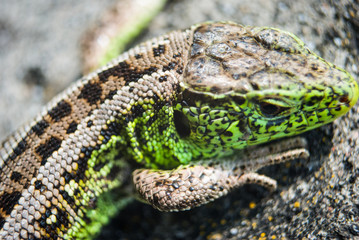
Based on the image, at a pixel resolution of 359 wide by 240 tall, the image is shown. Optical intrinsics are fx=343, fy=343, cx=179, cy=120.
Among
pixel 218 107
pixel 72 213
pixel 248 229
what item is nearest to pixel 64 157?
pixel 72 213

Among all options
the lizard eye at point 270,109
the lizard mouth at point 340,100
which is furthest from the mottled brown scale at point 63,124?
the lizard mouth at point 340,100

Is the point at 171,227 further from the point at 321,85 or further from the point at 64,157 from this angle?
the point at 321,85

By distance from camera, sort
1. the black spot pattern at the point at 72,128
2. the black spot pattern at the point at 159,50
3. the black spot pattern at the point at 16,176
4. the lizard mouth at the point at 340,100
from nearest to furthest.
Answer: the lizard mouth at the point at 340,100 → the black spot pattern at the point at 16,176 → the black spot pattern at the point at 72,128 → the black spot pattern at the point at 159,50

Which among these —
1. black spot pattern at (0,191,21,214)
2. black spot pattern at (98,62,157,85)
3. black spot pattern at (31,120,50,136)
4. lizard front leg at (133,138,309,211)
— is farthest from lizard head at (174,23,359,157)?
black spot pattern at (0,191,21,214)

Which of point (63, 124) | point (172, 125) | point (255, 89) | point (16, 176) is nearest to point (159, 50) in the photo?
point (172, 125)

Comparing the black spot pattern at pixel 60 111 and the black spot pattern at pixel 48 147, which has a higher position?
the black spot pattern at pixel 60 111

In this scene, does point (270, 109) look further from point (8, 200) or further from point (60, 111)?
point (8, 200)

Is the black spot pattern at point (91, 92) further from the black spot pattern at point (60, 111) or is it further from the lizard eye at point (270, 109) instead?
the lizard eye at point (270, 109)

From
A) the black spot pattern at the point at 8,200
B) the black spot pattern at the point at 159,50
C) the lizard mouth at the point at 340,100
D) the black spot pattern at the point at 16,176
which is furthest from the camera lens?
the black spot pattern at the point at 159,50
